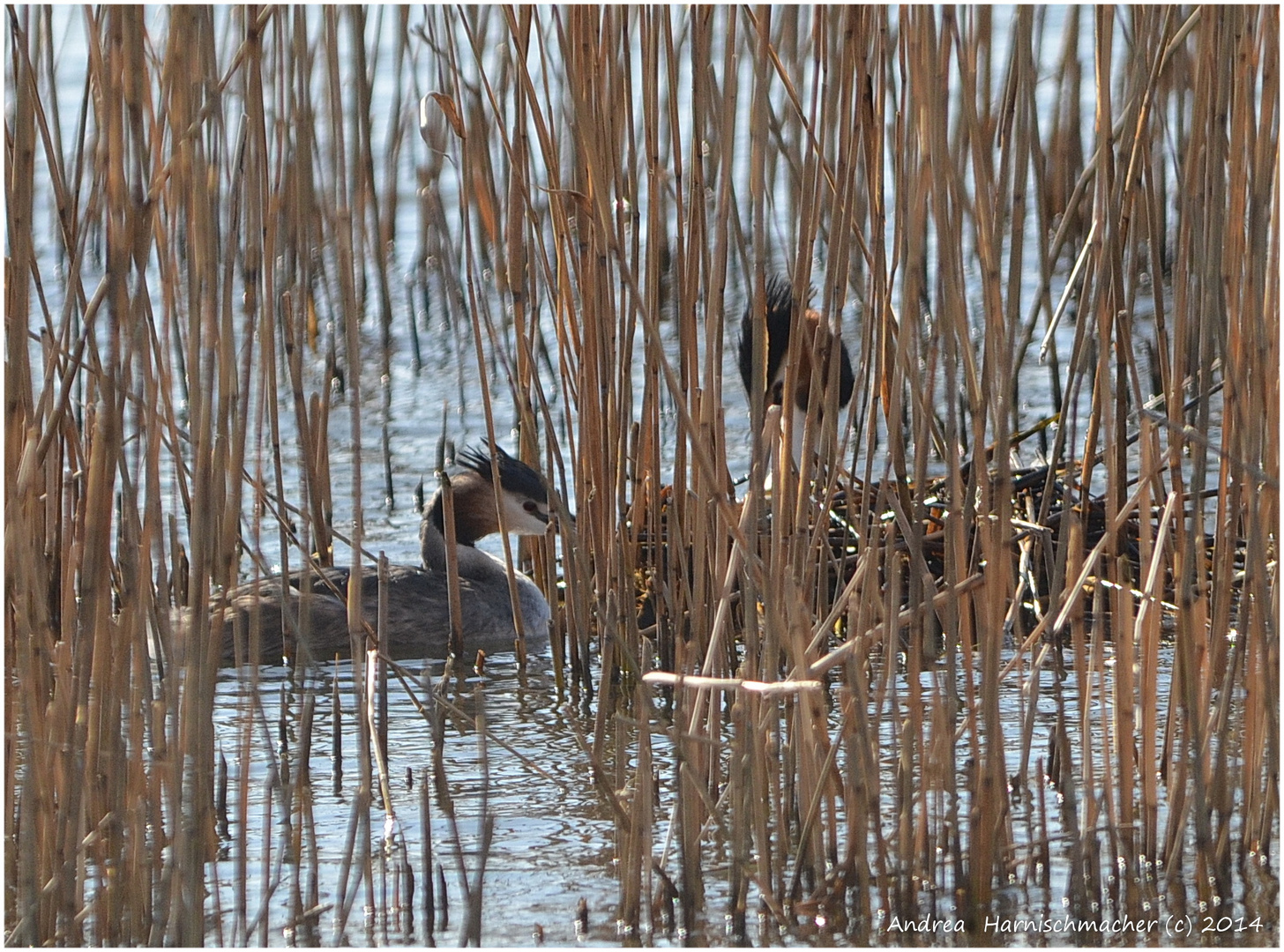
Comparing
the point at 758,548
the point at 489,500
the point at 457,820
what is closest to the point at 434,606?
the point at 489,500

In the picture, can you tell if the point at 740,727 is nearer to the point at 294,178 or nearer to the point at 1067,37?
the point at 294,178

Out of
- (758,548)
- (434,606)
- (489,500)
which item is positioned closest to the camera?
(758,548)

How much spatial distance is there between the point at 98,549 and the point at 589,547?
142 centimetres

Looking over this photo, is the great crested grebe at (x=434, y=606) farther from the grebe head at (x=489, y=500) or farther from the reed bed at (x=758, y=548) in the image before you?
the reed bed at (x=758, y=548)

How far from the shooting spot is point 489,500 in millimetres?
4801

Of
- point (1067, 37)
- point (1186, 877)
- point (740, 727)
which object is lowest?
point (1186, 877)

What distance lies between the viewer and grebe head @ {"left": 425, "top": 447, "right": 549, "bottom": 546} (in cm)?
421

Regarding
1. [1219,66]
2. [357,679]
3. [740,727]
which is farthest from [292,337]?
[1219,66]

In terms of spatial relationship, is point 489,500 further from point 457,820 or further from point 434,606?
point 457,820

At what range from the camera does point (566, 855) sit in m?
2.68

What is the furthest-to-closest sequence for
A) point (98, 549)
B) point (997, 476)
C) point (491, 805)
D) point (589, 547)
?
1. point (589, 547)
2. point (491, 805)
3. point (997, 476)
4. point (98, 549)

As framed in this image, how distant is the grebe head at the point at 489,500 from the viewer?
4.21 metres

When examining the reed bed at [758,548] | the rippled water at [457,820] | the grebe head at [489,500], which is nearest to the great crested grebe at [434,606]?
the grebe head at [489,500]

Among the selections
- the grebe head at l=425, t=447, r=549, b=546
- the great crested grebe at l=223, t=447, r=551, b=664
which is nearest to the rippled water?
the great crested grebe at l=223, t=447, r=551, b=664
